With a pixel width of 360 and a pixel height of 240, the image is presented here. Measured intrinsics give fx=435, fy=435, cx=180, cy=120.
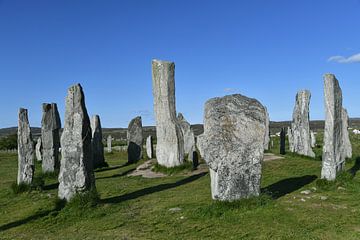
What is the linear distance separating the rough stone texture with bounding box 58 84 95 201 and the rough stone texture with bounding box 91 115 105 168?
1219 centimetres

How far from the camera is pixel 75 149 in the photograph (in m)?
12.3

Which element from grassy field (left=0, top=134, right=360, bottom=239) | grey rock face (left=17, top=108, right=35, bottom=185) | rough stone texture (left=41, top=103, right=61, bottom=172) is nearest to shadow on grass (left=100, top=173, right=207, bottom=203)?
grassy field (left=0, top=134, right=360, bottom=239)

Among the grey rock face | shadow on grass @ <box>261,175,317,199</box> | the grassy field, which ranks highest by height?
the grey rock face

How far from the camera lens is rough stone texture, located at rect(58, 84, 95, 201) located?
12.3 metres

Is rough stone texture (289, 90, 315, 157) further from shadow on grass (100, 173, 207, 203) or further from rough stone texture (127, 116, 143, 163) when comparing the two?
rough stone texture (127, 116, 143, 163)

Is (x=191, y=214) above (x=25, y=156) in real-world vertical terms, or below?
below

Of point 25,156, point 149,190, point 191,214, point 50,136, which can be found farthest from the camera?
point 50,136

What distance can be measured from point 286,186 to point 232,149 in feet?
12.1

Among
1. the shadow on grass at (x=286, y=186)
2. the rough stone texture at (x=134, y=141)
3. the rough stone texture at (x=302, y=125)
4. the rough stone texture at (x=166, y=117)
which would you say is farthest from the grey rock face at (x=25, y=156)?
the rough stone texture at (x=302, y=125)

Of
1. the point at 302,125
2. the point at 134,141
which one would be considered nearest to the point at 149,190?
the point at 134,141

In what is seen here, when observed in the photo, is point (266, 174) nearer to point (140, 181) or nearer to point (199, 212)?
point (140, 181)

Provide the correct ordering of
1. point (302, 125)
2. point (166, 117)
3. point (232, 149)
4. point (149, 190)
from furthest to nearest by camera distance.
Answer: point (302, 125) → point (166, 117) → point (149, 190) → point (232, 149)

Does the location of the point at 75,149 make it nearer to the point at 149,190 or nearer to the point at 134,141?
the point at 149,190

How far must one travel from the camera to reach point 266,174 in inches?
662
